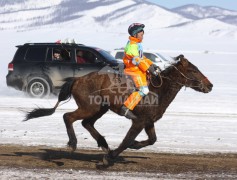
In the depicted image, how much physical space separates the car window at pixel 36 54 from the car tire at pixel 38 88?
75 cm

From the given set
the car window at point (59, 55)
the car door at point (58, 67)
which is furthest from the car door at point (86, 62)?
the car window at point (59, 55)

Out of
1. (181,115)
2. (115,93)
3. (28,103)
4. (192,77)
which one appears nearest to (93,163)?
(115,93)

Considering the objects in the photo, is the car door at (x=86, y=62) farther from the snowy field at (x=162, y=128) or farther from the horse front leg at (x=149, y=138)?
the horse front leg at (x=149, y=138)

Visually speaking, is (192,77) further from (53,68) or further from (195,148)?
(53,68)

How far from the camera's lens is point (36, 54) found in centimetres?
1908

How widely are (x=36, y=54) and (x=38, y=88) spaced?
122cm

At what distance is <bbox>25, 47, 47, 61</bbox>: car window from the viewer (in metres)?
19.1

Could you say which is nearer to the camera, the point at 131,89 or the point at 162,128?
the point at 131,89

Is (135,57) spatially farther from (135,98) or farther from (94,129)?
(94,129)

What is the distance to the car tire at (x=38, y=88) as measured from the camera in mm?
18938

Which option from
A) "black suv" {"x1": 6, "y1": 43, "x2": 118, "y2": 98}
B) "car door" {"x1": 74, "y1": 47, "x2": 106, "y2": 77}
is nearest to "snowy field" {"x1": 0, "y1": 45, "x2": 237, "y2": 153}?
"black suv" {"x1": 6, "y1": 43, "x2": 118, "y2": 98}

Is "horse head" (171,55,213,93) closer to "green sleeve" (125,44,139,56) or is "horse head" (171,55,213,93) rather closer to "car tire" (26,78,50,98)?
"green sleeve" (125,44,139,56)

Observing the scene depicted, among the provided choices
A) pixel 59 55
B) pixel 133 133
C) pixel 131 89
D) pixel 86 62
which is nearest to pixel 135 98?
pixel 131 89

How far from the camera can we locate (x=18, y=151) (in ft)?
32.4
